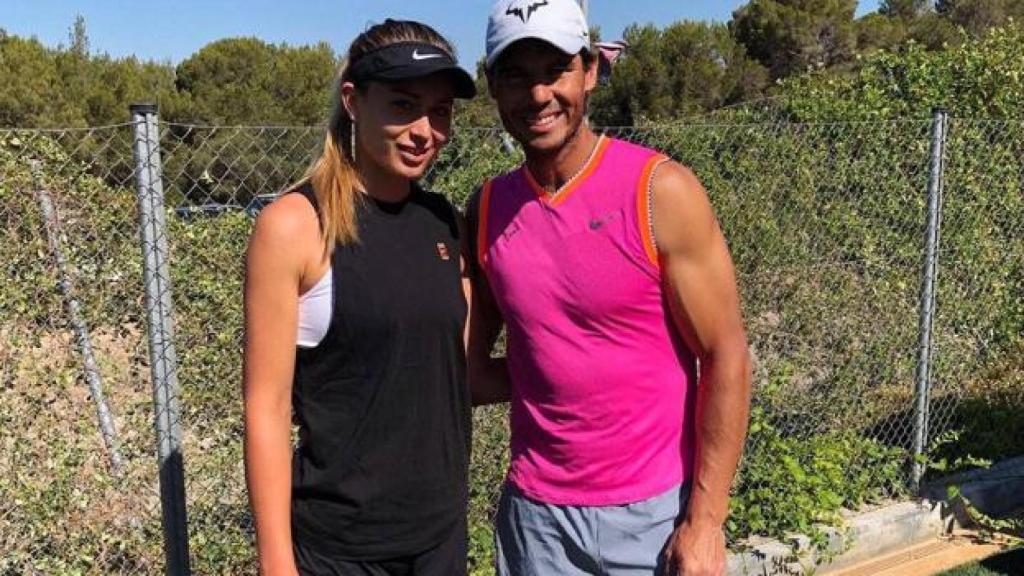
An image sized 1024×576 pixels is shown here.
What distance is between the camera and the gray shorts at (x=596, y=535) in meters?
2.03

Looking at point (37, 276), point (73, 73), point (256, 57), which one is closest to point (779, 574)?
point (37, 276)

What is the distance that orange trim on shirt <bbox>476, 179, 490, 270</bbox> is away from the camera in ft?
6.89

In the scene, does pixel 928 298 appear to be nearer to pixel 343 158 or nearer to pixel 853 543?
pixel 853 543

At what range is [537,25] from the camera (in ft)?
6.18

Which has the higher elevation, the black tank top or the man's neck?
the man's neck

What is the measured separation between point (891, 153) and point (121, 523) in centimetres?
470

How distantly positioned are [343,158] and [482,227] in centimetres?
36

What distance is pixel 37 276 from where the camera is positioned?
332 centimetres

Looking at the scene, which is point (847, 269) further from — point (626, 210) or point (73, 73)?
point (73, 73)

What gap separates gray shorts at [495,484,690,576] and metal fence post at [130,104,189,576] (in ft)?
4.97

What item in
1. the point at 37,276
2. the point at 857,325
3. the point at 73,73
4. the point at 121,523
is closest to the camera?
the point at 37,276

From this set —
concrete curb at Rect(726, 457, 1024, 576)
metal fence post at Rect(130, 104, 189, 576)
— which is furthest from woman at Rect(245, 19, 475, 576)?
concrete curb at Rect(726, 457, 1024, 576)

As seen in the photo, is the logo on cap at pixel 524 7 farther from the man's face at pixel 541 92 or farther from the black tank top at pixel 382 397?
the black tank top at pixel 382 397

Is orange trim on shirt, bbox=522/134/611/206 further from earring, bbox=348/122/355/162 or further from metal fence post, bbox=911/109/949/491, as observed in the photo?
metal fence post, bbox=911/109/949/491
